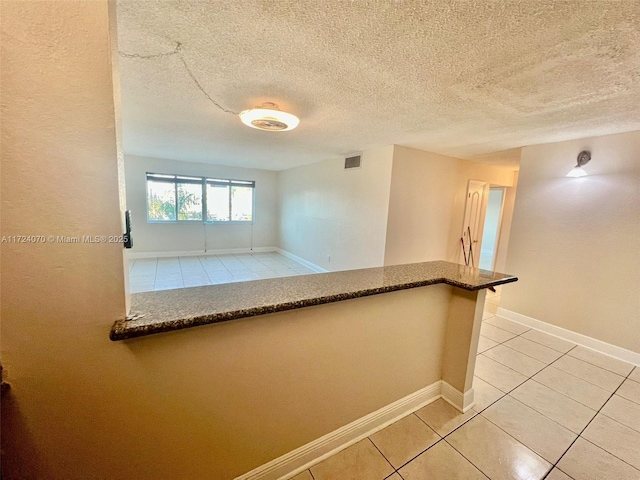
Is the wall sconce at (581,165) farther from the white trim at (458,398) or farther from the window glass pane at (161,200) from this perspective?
the window glass pane at (161,200)

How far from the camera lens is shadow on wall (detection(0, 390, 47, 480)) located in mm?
748

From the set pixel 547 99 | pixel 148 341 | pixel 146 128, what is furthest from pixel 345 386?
pixel 146 128

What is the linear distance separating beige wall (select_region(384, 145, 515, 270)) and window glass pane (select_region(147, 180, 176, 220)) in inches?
211

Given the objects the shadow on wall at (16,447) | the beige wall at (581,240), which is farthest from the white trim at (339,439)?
the beige wall at (581,240)

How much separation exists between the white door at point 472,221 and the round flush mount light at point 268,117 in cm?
366

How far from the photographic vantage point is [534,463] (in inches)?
55.5

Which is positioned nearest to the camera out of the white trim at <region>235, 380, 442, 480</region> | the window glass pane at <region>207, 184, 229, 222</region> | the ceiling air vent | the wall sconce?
the white trim at <region>235, 380, 442, 480</region>

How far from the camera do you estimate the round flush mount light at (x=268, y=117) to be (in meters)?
2.09

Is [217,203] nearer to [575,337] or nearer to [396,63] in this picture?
[396,63]

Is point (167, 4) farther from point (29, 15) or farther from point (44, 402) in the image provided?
point (44, 402)

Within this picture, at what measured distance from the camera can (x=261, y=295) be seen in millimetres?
1143

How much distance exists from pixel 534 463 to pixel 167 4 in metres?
3.06

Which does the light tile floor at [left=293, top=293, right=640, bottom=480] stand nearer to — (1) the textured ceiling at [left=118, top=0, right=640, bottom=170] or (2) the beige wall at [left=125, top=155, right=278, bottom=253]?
(1) the textured ceiling at [left=118, top=0, right=640, bottom=170]

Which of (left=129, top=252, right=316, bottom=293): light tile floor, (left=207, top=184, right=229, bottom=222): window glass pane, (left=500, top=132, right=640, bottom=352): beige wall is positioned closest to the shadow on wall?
(left=129, top=252, right=316, bottom=293): light tile floor
